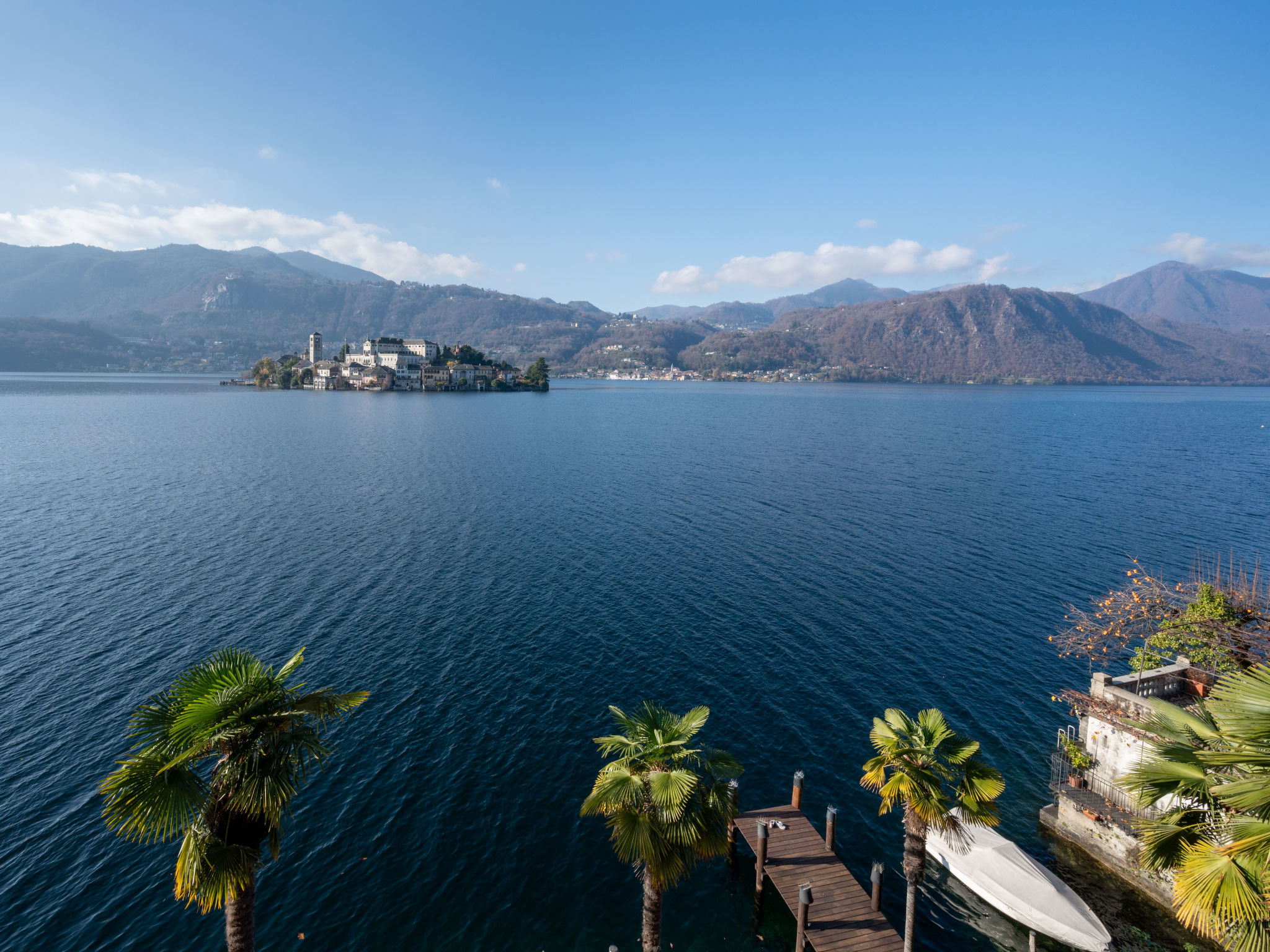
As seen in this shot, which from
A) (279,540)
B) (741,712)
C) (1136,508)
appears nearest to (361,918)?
(741,712)

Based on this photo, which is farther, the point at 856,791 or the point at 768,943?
the point at 856,791

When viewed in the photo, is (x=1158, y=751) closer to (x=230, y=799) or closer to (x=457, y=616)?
(x=230, y=799)

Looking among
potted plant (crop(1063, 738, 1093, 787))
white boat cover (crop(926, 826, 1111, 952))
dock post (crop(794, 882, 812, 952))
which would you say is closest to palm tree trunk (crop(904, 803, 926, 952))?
white boat cover (crop(926, 826, 1111, 952))

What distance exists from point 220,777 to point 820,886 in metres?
19.8

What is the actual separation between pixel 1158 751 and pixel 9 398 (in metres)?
261

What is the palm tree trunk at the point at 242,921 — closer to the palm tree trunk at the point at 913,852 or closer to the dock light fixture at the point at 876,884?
the palm tree trunk at the point at 913,852

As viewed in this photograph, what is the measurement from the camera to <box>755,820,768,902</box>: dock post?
827 inches

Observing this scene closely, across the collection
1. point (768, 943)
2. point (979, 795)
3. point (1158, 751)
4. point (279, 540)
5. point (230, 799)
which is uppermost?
point (1158, 751)

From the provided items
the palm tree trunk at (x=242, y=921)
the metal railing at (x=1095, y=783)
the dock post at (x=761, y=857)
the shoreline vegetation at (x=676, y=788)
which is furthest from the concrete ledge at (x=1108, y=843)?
the palm tree trunk at (x=242, y=921)

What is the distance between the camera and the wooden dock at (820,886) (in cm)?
1902

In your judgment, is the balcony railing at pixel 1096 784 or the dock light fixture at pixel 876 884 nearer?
the dock light fixture at pixel 876 884

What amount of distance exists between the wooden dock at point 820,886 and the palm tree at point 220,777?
666 inches

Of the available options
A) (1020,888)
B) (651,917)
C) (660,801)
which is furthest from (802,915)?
(660,801)

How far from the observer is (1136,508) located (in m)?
69.9
